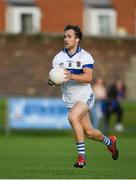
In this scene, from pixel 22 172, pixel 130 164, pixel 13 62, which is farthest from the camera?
pixel 13 62

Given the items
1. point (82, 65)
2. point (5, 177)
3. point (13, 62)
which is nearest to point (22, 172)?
point (5, 177)

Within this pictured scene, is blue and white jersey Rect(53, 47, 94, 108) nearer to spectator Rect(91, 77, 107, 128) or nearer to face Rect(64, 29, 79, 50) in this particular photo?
face Rect(64, 29, 79, 50)

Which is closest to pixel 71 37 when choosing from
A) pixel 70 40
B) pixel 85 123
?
pixel 70 40

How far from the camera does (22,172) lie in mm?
14500

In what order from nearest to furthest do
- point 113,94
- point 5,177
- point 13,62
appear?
point 5,177 < point 113,94 < point 13,62

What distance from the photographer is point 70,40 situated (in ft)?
50.0

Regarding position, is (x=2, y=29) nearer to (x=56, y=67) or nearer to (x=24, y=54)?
(x=24, y=54)

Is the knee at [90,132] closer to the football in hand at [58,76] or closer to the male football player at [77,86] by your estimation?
the male football player at [77,86]

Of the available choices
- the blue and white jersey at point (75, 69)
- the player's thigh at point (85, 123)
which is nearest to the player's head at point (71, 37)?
the blue and white jersey at point (75, 69)

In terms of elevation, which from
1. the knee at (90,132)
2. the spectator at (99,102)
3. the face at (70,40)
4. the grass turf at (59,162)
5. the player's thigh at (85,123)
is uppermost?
the face at (70,40)

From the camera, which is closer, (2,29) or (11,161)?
(11,161)

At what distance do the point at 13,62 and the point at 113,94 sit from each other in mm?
12360

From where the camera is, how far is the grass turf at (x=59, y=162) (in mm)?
14109

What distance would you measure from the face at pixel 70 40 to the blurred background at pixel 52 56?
14646mm
